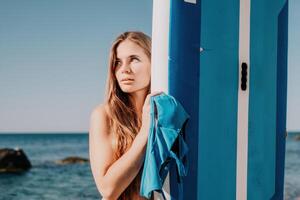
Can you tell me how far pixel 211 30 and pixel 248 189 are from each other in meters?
0.72

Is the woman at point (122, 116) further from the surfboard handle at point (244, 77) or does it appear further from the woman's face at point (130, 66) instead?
the surfboard handle at point (244, 77)

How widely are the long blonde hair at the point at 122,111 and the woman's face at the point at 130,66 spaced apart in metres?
0.02

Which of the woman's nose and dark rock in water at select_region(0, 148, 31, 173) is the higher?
the woman's nose

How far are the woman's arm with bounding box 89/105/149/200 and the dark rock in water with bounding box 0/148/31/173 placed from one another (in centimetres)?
1819

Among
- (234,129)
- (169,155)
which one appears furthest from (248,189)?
(169,155)

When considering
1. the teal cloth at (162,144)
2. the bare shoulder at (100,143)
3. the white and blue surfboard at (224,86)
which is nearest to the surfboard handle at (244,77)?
the white and blue surfboard at (224,86)

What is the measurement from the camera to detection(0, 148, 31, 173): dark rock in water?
1942 cm

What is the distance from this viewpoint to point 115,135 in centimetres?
200

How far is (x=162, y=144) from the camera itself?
179 cm

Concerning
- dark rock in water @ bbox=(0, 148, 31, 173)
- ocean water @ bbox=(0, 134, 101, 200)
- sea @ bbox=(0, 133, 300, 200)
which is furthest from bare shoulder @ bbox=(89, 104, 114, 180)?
dark rock in water @ bbox=(0, 148, 31, 173)

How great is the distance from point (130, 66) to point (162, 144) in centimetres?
40

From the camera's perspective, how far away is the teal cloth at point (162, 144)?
1780 millimetres

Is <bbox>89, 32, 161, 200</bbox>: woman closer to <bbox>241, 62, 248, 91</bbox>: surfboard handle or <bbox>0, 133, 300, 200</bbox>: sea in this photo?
<bbox>241, 62, 248, 91</bbox>: surfboard handle

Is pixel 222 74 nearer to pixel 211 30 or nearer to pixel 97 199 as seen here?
pixel 211 30
